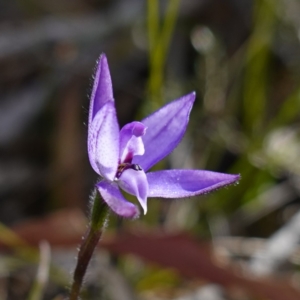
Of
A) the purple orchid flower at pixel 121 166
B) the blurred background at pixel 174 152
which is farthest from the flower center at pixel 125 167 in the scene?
the blurred background at pixel 174 152

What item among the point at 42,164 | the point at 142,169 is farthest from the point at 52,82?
the point at 142,169

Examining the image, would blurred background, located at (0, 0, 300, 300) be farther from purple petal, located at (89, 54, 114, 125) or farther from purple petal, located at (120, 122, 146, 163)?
purple petal, located at (89, 54, 114, 125)

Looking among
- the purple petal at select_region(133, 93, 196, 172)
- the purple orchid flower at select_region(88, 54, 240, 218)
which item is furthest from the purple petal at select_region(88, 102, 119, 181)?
the purple petal at select_region(133, 93, 196, 172)

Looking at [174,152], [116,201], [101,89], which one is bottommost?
[174,152]

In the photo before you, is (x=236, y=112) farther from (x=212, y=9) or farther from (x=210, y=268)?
(x=210, y=268)

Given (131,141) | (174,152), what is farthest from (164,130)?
(174,152)

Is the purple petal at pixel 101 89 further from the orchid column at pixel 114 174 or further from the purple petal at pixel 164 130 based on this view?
the purple petal at pixel 164 130

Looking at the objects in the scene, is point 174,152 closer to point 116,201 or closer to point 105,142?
point 105,142
